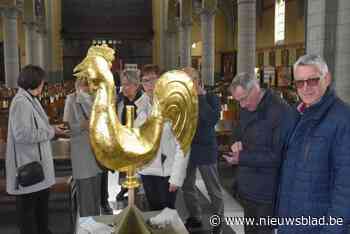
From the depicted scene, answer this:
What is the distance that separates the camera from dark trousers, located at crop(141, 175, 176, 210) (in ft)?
12.3

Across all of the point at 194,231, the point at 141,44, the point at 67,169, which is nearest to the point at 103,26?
the point at 141,44

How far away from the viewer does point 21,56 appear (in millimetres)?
30156

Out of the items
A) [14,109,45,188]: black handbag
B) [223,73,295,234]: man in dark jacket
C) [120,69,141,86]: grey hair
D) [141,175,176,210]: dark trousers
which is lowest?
[141,175,176,210]: dark trousers

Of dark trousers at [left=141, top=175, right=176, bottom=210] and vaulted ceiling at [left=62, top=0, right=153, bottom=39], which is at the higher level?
vaulted ceiling at [left=62, top=0, right=153, bottom=39]

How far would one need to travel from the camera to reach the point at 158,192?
379 centimetres

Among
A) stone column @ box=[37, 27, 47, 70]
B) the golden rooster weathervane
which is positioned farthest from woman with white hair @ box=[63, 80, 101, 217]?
stone column @ box=[37, 27, 47, 70]

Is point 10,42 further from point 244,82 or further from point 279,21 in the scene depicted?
point 244,82

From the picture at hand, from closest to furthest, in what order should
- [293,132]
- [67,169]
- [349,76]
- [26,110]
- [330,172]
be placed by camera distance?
[330,172] < [293,132] < [26,110] < [349,76] < [67,169]

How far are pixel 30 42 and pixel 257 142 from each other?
22235mm

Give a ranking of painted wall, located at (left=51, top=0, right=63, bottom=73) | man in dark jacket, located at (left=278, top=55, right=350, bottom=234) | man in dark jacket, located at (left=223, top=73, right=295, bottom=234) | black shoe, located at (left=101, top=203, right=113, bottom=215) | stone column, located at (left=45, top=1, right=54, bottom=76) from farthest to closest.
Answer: painted wall, located at (left=51, top=0, right=63, bottom=73) → stone column, located at (left=45, top=1, right=54, bottom=76) → black shoe, located at (left=101, top=203, right=113, bottom=215) → man in dark jacket, located at (left=223, top=73, right=295, bottom=234) → man in dark jacket, located at (left=278, top=55, right=350, bottom=234)

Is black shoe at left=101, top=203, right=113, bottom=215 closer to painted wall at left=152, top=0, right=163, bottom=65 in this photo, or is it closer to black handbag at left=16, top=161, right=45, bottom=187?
black handbag at left=16, top=161, right=45, bottom=187

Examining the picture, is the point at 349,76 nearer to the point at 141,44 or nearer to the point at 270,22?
the point at 270,22

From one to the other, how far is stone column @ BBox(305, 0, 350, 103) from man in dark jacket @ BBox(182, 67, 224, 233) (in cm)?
214

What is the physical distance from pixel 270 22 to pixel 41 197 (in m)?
25.8
